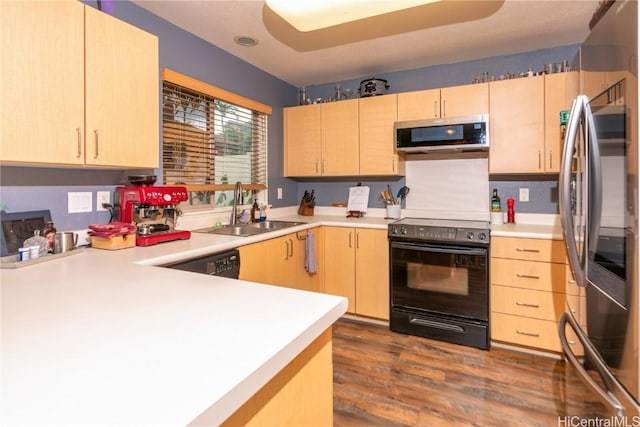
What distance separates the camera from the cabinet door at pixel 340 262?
313cm

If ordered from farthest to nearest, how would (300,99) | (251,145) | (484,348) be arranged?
(300,99) → (251,145) → (484,348)

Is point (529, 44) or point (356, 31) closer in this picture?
point (356, 31)

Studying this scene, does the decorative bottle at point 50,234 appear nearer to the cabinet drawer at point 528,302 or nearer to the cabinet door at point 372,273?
the cabinet door at point 372,273

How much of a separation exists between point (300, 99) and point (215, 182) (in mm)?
1586

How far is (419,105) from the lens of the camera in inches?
120

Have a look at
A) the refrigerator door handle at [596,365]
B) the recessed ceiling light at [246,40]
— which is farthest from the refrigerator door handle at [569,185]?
the recessed ceiling light at [246,40]

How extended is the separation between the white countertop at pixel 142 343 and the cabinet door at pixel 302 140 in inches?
99.5

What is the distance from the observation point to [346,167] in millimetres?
3432

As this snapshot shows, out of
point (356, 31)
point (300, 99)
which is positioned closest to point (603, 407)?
point (356, 31)

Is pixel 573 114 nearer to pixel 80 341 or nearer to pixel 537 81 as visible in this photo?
pixel 537 81

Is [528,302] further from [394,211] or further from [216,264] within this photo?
[216,264]

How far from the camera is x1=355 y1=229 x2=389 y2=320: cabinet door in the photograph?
2.99m

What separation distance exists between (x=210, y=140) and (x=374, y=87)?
1.60 meters

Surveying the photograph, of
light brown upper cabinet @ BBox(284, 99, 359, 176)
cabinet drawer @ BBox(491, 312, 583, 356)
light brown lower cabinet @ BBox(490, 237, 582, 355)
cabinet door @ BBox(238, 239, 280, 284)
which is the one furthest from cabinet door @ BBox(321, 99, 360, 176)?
cabinet drawer @ BBox(491, 312, 583, 356)
